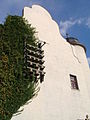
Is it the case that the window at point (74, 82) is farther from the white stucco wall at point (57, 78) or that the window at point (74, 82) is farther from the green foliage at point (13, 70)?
the green foliage at point (13, 70)

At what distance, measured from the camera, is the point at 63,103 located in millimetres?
12867

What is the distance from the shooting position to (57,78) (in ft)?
44.6

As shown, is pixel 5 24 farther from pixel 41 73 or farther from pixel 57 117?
pixel 57 117

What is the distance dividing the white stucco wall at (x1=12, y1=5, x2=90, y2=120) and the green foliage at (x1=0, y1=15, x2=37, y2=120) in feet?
3.51

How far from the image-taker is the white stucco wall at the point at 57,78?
38.9ft

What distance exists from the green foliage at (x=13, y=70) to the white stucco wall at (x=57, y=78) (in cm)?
107

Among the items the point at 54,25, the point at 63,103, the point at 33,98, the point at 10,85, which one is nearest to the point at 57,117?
the point at 63,103

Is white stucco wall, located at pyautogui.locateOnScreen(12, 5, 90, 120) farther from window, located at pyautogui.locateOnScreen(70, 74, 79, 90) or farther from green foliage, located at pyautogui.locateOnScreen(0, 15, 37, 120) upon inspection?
green foliage, located at pyautogui.locateOnScreen(0, 15, 37, 120)

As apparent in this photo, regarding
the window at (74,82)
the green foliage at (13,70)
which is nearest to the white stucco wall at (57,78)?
the window at (74,82)

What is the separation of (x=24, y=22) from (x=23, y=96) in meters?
4.80

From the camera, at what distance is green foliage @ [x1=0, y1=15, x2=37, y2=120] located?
9.66 m

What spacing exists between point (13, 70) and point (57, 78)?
3931 mm

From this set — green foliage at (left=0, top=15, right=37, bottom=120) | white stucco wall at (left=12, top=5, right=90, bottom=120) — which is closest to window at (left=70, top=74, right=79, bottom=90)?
white stucco wall at (left=12, top=5, right=90, bottom=120)

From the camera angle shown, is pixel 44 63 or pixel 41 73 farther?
pixel 44 63
